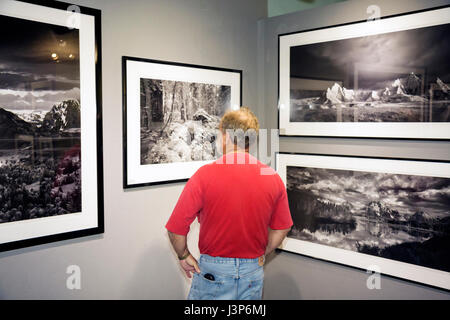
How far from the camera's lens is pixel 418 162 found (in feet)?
5.99

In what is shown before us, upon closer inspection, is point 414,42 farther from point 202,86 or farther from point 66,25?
point 66,25

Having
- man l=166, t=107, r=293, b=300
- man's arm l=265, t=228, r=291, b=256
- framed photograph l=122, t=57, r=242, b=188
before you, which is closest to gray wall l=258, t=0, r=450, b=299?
framed photograph l=122, t=57, r=242, b=188

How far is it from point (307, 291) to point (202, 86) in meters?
1.40

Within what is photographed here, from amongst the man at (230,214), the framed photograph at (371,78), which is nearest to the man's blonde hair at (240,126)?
the man at (230,214)

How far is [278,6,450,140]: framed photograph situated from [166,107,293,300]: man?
69cm

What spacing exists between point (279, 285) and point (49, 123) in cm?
172

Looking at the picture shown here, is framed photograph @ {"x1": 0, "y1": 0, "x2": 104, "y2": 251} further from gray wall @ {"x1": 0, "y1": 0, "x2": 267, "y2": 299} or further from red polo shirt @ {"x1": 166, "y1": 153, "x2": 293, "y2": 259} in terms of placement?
red polo shirt @ {"x1": 166, "y1": 153, "x2": 293, "y2": 259}

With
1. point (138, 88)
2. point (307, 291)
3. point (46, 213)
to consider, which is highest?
point (138, 88)

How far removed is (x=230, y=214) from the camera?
61.3 inches

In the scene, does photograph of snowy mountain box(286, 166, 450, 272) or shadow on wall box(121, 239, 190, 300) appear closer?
photograph of snowy mountain box(286, 166, 450, 272)

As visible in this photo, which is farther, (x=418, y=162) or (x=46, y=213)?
(x=418, y=162)

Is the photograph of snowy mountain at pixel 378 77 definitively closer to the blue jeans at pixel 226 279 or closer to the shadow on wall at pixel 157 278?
the blue jeans at pixel 226 279

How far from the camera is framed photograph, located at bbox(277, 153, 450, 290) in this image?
1.79m
